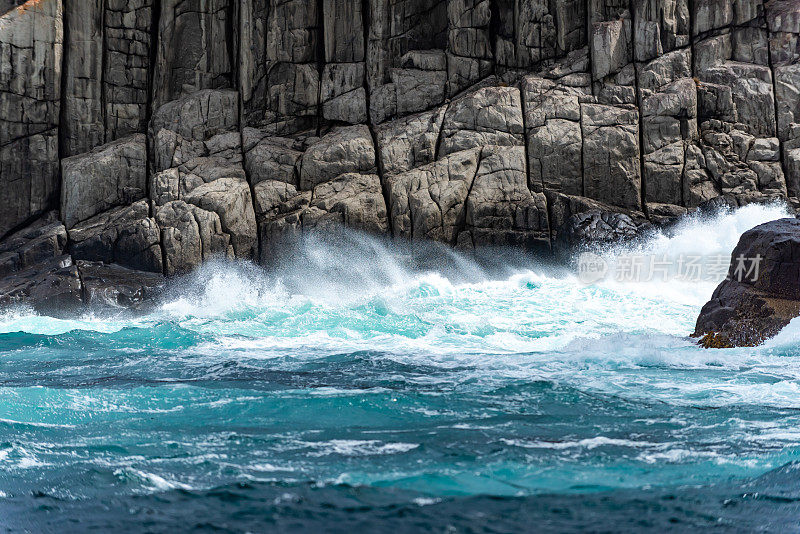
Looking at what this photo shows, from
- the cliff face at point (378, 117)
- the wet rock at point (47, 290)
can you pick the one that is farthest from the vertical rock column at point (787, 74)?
the wet rock at point (47, 290)

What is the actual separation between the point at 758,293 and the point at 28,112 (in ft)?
49.0

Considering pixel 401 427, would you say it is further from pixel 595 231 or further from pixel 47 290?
pixel 47 290

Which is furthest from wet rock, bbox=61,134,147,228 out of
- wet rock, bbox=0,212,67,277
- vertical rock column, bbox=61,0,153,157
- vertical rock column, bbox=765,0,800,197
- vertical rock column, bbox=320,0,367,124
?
vertical rock column, bbox=765,0,800,197

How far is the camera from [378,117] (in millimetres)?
15875

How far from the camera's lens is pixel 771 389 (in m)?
5.83

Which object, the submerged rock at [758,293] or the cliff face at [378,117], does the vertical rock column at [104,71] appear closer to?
the cliff face at [378,117]

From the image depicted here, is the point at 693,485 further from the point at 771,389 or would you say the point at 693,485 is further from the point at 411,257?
the point at 411,257

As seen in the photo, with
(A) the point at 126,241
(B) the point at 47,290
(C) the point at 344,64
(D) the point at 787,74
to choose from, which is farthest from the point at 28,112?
(D) the point at 787,74

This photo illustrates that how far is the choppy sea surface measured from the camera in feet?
10.8

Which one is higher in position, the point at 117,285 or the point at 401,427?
the point at 117,285

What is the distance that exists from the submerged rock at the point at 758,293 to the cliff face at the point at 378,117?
5.63 meters

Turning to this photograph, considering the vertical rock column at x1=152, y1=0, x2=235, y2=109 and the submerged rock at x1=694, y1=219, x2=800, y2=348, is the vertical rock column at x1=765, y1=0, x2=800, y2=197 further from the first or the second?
the vertical rock column at x1=152, y1=0, x2=235, y2=109

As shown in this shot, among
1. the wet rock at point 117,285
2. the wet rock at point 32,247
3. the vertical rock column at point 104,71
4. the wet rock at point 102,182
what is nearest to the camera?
the wet rock at point 117,285

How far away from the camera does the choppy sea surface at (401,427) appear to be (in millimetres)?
3303
